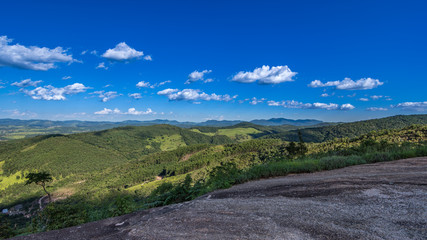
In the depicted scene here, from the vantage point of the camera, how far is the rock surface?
158 inches

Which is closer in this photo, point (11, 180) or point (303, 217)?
point (303, 217)

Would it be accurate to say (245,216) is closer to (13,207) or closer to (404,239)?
(404,239)

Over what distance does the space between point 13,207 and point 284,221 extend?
644 feet

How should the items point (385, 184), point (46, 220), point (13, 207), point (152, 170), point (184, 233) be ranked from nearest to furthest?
point (184, 233) < point (385, 184) < point (46, 220) < point (13, 207) < point (152, 170)

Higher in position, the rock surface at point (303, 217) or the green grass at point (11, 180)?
the rock surface at point (303, 217)

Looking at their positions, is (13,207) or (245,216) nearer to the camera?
(245,216)

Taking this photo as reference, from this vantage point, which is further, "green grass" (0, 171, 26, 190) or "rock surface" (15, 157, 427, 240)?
"green grass" (0, 171, 26, 190)

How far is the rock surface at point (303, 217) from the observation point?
402cm

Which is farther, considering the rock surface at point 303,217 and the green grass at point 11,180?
the green grass at point 11,180

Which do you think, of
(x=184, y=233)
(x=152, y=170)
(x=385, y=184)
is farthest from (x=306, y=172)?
(x=152, y=170)

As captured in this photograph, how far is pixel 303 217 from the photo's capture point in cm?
479

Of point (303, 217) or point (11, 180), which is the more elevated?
point (303, 217)

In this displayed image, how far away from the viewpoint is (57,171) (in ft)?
Result: 647

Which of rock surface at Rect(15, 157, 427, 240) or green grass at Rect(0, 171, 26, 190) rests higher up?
rock surface at Rect(15, 157, 427, 240)
